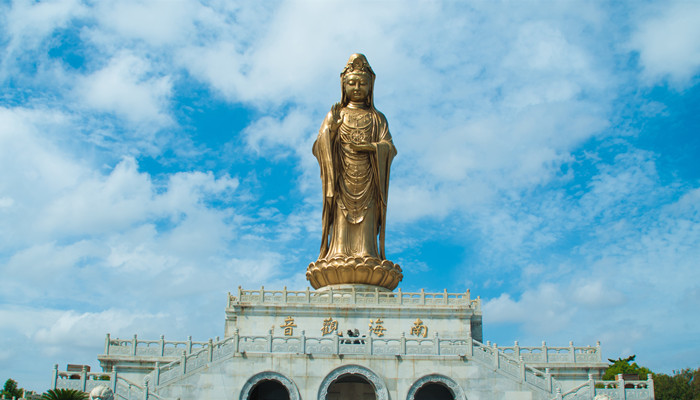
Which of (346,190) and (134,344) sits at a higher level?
(346,190)

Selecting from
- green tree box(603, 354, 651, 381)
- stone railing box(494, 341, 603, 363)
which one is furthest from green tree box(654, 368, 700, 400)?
stone railing box(494, 341, 603, 363)

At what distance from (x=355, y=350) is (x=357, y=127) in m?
11.0

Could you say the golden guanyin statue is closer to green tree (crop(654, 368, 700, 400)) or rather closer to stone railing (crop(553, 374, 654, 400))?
stone railing (crop(553, 374, 654, 400))

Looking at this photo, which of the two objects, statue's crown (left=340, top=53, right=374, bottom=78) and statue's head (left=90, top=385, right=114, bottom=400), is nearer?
statue's head (left=90, top=385, right=114, bottom=400)

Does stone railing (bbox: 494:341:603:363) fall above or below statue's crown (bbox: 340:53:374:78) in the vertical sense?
below

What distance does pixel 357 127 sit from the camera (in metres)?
28.2

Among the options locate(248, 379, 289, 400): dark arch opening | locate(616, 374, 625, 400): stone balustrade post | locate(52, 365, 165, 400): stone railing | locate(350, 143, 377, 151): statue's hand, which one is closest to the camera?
locate(52, 365, 165, 400): stone railing

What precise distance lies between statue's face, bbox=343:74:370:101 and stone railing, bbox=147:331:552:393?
39.9ft

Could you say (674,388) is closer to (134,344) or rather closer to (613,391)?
(613,391)

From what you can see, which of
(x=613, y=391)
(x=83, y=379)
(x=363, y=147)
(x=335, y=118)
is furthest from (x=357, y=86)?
(x=83, y=379)

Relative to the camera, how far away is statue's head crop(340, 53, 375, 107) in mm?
28969

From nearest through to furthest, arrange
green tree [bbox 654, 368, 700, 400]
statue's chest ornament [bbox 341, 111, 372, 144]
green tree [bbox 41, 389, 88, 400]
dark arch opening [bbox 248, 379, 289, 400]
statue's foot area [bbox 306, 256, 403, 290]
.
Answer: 1. green tree [bbox 41, 389, 88, 400]
2. dark arch opening [bbox 248, 379, 289, 400]
3. statue's foot area [bbox 306, 256, 403, 290]
4. statue's chest ornament [bbox 341, 111, 372, 144]
5. green tree [bbox 654, 368, 700, 400]

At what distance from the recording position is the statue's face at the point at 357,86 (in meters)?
28.9

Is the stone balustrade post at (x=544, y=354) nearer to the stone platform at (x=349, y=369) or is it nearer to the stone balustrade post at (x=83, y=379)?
the stone platform at (x=349, y=369)
